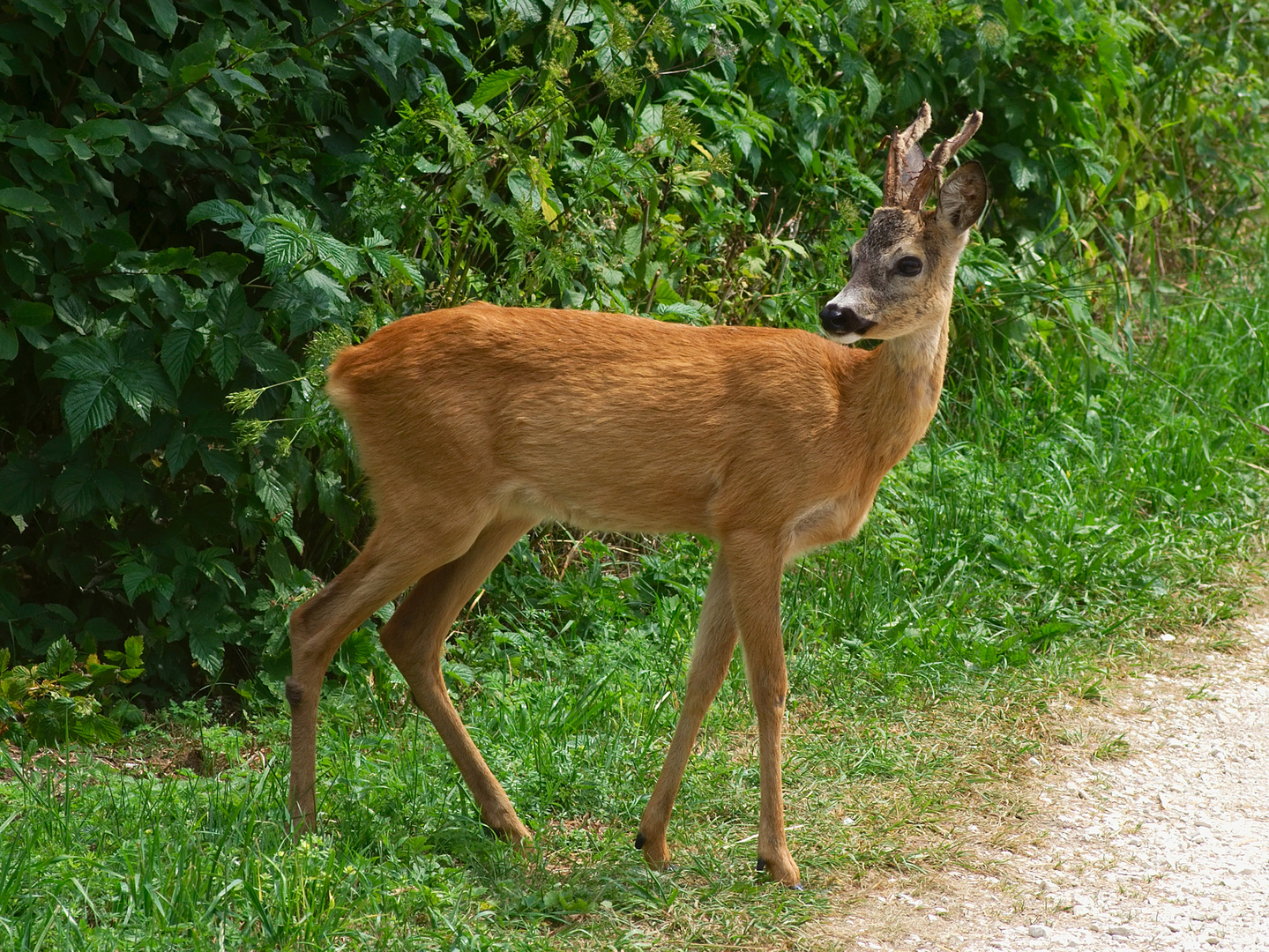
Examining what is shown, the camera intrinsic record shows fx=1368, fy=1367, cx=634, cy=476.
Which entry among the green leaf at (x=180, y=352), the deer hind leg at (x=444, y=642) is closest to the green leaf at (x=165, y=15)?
the green leaf at (x=180, y=352)

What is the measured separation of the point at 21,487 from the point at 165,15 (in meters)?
1.50

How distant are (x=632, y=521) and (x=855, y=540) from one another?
77.0 inches

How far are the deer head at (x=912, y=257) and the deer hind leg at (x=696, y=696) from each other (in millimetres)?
829

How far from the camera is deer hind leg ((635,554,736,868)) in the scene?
4.02m

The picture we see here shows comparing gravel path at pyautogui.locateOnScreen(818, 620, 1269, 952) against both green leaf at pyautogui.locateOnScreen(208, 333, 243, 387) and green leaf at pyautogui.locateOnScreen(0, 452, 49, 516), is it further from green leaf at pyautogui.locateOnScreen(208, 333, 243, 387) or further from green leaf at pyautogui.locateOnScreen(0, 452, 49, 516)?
green leaf at pyautogui.locateOnScreen(0, 452, 49, 516)

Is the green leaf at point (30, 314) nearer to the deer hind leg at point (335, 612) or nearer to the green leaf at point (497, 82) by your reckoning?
the deer hind leg at point (335, 612)

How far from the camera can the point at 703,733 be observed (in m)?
4.83

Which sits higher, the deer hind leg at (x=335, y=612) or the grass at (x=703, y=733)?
the deer hind leg at (x=335, y=612)

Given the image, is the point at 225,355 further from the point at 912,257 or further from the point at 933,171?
the point at 933,171

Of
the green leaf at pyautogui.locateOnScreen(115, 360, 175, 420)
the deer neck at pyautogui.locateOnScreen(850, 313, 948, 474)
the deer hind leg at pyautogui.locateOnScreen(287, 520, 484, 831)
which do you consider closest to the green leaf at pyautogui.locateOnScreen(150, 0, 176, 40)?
the green leaf at pyautogui.locateOnScreen(115, 360, 175, 420)

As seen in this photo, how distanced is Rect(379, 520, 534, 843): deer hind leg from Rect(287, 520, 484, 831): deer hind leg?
0.30 meters

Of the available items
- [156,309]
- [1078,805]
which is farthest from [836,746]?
[156,309]

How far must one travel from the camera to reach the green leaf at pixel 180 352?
4121 millimetres

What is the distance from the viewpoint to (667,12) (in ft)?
18.1
